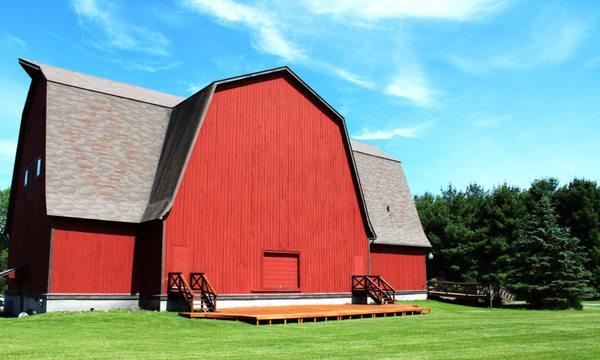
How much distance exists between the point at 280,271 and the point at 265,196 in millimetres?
3258

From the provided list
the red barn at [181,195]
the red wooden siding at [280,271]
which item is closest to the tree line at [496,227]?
the red barn at [181,195]

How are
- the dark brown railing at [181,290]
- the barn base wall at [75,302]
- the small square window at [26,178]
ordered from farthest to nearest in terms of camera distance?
the small square window at [26,178], the barn base wall at [75,302], the dark brown railing at [181,290]

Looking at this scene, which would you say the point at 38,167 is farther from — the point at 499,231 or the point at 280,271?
the point at 499,231

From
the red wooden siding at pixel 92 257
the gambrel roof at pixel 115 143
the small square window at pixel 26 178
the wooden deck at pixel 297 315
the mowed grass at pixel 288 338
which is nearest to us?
the mowed grass at pixel 288 338

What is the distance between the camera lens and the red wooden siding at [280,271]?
23.1 meters

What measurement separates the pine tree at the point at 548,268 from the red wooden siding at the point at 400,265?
5164 millimetres

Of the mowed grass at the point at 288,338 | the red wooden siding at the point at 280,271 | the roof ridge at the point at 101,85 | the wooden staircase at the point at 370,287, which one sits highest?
the roof ridge at the point at 101,85

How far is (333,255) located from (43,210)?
12.4 meters

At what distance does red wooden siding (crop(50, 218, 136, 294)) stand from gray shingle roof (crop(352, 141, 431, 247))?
1340 cm

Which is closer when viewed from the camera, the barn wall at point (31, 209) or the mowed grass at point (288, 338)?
the mowed grass at point (288, 338)

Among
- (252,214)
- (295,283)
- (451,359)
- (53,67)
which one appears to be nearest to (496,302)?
(295,283)

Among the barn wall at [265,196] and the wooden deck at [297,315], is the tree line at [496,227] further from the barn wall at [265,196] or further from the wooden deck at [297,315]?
the wooden deck at [297,315]

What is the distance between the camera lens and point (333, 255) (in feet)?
83.1

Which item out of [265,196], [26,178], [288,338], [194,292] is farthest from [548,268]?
[26,178]
